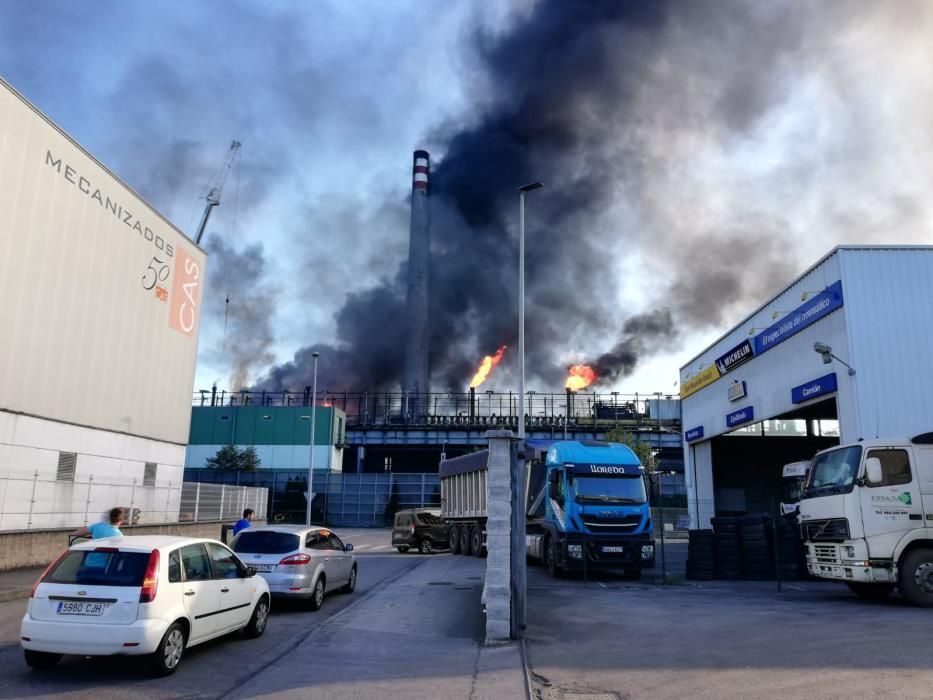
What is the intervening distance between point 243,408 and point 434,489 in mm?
21097

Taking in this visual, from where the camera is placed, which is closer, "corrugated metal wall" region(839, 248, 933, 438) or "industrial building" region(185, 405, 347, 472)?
"corrugated metal wall" region(839, 248, 933, 438)

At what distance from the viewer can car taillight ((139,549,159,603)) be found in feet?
24.4

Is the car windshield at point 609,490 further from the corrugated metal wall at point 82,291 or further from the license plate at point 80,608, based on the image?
the corrugated metal wall at point 82,291

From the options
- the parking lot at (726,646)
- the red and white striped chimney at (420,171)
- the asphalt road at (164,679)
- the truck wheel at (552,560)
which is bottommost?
the asphalt road at (164,679)

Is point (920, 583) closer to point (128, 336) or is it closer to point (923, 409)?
point (923, 409)

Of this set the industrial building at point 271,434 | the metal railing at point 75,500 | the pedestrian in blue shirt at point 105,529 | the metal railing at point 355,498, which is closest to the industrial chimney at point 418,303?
the industrial building at point 271,434

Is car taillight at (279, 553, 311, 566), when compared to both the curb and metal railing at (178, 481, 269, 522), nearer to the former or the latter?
the curb

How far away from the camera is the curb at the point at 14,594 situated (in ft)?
44.0

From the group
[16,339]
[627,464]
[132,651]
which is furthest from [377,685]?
[16,339]

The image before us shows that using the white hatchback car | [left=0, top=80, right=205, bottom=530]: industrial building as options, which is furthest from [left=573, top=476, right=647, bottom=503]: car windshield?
[left=0, top=80, right=205, bottom=530]: industrial building

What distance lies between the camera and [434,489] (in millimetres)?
59500

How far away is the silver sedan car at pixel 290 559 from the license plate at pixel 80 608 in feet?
14.0

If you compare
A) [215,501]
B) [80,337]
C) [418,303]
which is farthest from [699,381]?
[418,303]

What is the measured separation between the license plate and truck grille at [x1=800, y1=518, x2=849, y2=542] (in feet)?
39.5
